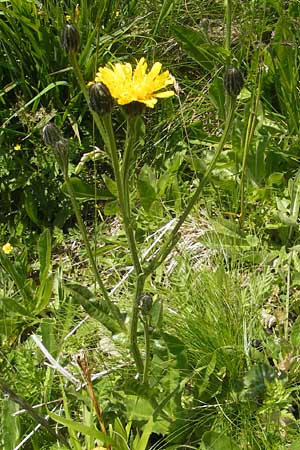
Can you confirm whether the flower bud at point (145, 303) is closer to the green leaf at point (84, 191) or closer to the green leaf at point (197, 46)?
the green leaf at point (84, 191)

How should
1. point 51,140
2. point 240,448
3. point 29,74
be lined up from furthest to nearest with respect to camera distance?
point 29,74
point 240,448
point 51,140

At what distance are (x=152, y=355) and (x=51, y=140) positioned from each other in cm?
55

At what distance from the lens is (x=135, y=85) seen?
41.3 inches

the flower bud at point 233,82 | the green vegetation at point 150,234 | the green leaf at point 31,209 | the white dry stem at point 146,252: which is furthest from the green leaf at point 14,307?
the flower bud at point 233,82

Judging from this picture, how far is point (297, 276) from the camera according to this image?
148 cm

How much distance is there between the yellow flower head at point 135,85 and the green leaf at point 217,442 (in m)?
0.59

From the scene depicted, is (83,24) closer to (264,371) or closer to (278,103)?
(278,103)

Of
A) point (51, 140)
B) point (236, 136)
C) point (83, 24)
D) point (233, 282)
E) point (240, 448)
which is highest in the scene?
point (51, 140)

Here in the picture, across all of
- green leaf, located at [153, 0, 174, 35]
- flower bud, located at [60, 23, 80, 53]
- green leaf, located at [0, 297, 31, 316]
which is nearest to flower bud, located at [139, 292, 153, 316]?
flower bud, located at [60, 23, 80, 53]

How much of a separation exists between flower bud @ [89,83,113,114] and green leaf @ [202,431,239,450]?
60cm

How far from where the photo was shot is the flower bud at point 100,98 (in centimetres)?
96

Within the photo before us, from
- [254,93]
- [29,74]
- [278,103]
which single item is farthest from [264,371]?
[29,74]

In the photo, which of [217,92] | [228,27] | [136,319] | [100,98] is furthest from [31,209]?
[100,98]

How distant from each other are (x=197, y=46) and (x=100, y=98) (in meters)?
1.02
